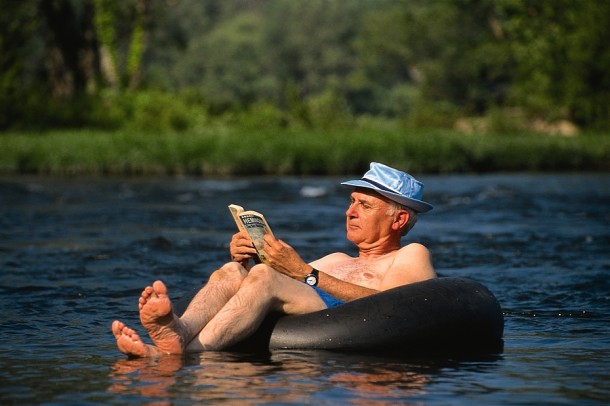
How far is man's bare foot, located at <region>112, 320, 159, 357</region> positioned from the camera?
7188mm

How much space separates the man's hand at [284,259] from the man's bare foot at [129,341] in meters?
0.86

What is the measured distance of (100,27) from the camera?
44.3m

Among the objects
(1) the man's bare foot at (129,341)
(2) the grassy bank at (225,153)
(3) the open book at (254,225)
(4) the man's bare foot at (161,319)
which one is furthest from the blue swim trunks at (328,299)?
(2) the grassy bank at (225,153)

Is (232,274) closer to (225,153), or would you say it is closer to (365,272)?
(365,272)

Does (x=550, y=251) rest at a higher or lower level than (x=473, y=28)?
lower

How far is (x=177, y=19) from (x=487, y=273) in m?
94.7

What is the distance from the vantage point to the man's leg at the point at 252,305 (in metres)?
7.28

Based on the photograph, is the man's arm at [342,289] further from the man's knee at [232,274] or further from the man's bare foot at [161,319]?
the man's bare foot at [161,319]

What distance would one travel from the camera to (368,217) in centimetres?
788

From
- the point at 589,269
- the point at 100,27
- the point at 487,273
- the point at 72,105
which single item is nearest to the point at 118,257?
the point at 487,273

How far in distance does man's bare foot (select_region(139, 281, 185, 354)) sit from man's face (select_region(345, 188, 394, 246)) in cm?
127

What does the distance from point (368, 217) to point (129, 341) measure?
165 centimetres

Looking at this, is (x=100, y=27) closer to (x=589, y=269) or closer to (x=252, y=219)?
(x=589, y=269)

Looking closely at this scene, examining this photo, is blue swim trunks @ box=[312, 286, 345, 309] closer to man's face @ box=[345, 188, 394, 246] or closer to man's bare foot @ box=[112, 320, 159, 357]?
man's face @ box=[345, 188, 394, 246]
